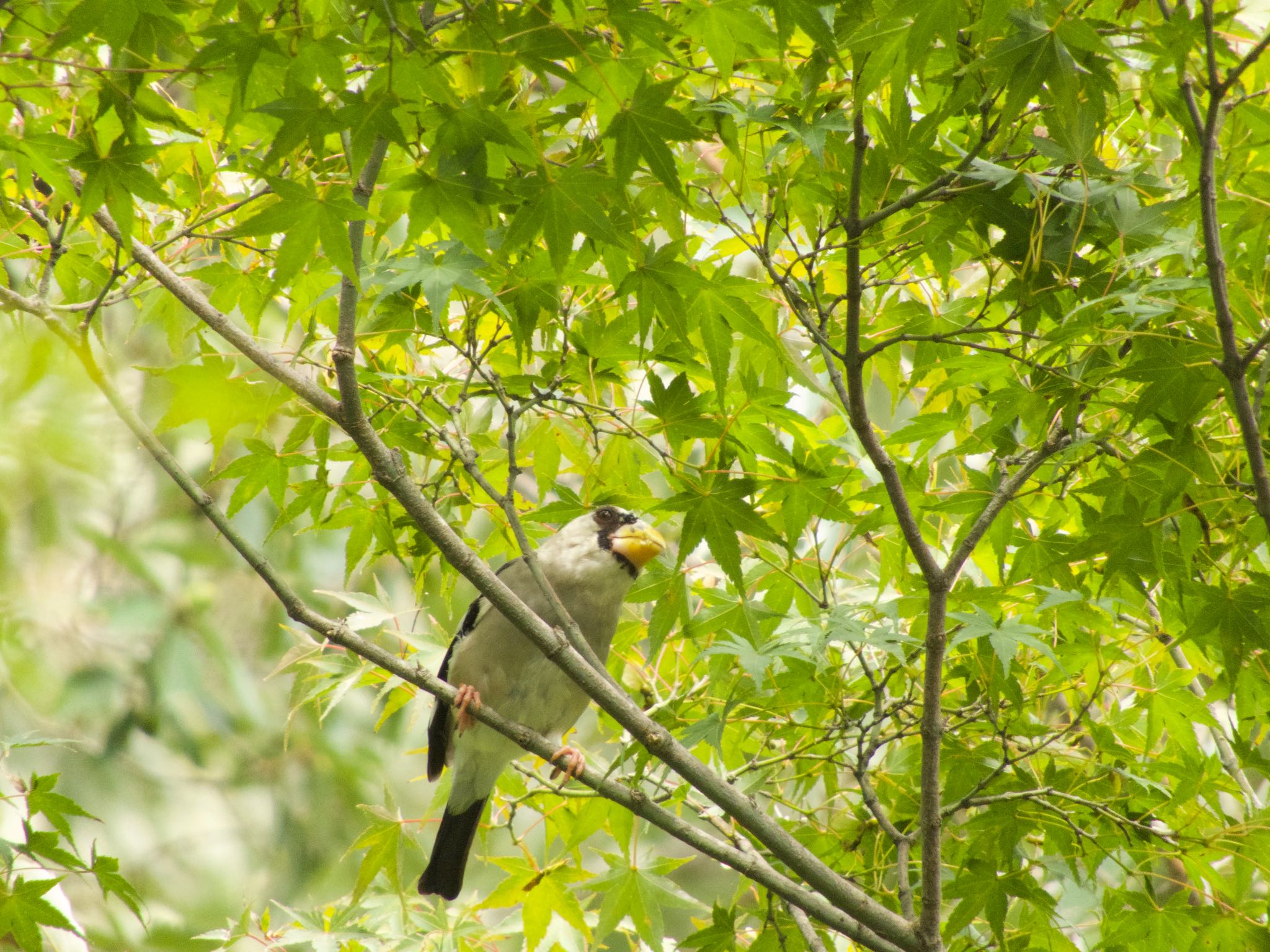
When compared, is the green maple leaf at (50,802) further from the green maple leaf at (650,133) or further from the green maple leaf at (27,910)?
the green maple leaf at (650,133)

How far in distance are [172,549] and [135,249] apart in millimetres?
1253

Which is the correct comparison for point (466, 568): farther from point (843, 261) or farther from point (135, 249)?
point (843, 261)

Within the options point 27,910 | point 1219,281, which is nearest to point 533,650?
point 27,910

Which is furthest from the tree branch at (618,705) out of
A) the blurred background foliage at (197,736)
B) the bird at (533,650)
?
the blurred background foliage at (197,736)

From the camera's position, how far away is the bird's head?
3.58m

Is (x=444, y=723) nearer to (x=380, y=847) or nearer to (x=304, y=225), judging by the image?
(x=380, y=847)

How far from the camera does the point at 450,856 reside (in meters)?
4.03

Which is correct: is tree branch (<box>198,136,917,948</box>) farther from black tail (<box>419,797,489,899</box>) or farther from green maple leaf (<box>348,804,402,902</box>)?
black tail (<box>419,797,489,899</box>)

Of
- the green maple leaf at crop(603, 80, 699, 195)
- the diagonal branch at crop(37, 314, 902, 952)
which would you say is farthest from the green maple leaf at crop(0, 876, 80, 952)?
the green maple leaf at crop(603, 80, 699, 195)

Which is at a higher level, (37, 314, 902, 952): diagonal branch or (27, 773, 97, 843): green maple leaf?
(37, 314, 902, 952): diagonal branch

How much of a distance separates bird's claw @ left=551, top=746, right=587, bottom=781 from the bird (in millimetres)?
577

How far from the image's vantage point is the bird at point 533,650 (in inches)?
142

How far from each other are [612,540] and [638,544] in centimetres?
13

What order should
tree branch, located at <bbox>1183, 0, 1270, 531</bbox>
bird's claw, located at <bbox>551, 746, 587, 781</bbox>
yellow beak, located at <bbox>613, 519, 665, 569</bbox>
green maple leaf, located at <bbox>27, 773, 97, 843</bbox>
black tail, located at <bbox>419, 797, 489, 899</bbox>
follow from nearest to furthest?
tree branch, located at <bbox>1183, 0, 1270, 531</bbox>
green maple leaf, located at <bbox>27, 773, 97, 843</bbox>
bird's claw, located at <bbox>551, 746, 587, 781</bbox>
yellow beak, located at <bbox>613, 519, 665, 569</bbox>
black tail, located at <bbox>419, 797, 489, 899</bbox>
